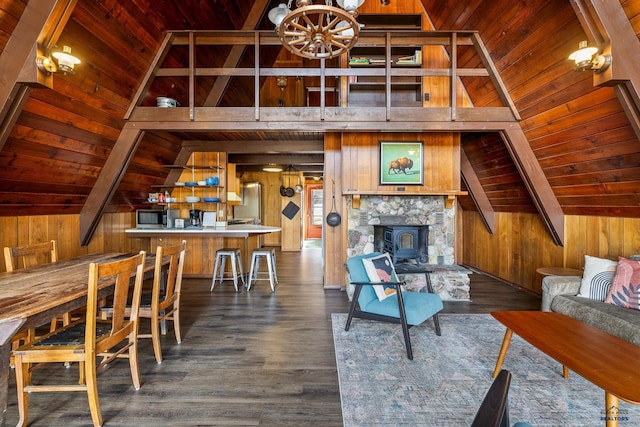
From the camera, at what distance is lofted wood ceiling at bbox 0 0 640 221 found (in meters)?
2.85

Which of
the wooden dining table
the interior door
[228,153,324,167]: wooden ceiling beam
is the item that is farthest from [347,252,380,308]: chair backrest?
the interior door

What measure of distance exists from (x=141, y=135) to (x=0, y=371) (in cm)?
309

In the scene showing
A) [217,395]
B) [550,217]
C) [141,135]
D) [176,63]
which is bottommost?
[217,395]

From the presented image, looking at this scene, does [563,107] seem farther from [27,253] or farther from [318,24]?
[27,253]

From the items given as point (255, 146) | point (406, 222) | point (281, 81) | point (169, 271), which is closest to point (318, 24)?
point (169, 271)

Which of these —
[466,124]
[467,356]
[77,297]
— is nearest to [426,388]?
[467,356]

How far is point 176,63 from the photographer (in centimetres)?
444

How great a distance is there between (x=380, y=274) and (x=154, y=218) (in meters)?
4.25

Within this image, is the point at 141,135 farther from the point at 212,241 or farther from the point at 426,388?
the point at 426,388

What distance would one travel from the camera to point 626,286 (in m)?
2.84

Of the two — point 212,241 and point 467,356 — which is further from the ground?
point 212,241

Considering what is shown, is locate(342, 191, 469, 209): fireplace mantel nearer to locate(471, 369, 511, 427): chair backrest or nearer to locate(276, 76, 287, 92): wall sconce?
locate(471, 369, 511, 427): chair backrest

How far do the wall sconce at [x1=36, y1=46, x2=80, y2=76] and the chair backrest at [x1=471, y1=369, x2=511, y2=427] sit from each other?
351cm

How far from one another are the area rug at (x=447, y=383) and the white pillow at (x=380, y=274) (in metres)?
0.45
